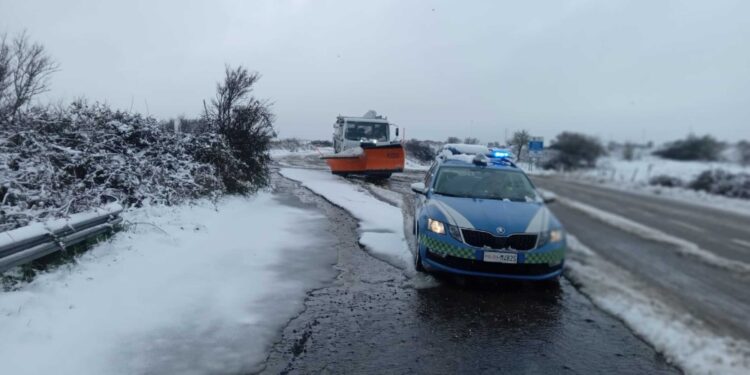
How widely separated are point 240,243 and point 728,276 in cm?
731

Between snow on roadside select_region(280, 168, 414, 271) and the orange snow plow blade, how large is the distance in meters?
2.44

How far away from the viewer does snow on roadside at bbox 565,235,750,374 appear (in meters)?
3.97

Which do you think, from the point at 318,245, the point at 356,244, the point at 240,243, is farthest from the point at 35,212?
the point at 356,244

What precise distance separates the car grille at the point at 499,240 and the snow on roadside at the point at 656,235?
6.24ft

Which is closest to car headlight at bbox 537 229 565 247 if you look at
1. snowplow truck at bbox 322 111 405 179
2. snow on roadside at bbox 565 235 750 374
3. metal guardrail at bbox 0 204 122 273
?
snow on roadside at bbox 565 235 750 374

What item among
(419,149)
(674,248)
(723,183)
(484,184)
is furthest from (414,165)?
(484,184)

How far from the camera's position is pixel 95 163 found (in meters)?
8.27

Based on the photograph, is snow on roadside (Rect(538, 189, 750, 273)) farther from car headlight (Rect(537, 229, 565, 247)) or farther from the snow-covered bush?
the snow-covered bush

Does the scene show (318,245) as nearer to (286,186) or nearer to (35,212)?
(35,212)

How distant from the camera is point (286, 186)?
1820cm

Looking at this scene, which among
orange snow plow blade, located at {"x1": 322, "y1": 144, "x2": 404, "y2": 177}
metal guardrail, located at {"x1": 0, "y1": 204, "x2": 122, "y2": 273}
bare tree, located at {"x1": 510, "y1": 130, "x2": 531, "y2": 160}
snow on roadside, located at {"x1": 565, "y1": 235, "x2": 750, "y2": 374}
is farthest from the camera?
orange snow plow blade, located at {"x1": 322, "y1": 144, "x2": 404, "y2": 177}

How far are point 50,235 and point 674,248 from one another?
947 centimetres

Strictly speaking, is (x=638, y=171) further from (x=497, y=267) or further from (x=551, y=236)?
(x=497, y=267)

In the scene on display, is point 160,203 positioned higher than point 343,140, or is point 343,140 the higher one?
point 343,140
